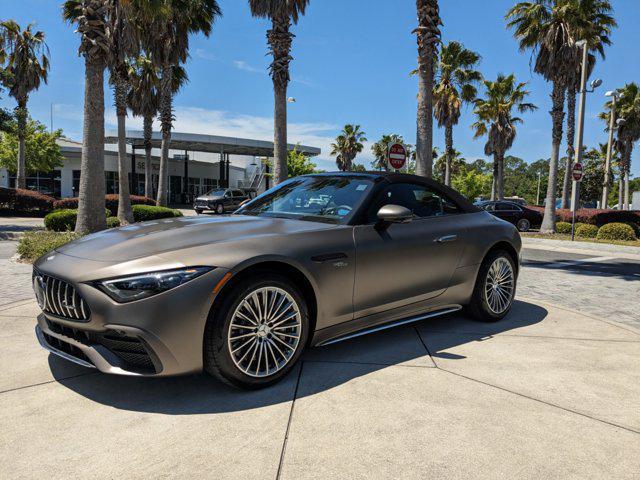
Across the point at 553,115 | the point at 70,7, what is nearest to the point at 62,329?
the point at 70,7

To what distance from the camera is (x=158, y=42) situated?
21.2 meters

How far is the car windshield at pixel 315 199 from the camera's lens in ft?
12.7

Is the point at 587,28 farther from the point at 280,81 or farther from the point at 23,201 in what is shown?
the point at 23,201

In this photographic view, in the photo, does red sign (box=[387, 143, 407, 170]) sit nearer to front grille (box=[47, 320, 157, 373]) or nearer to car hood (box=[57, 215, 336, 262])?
car hood (box=[57, 215, 336, 262])

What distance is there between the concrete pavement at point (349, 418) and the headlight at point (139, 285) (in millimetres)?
742

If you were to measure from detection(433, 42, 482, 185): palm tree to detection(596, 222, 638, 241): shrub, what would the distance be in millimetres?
13720

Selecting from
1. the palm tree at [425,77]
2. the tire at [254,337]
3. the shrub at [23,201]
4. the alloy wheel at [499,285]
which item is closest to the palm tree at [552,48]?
the palm tree at [425,77]

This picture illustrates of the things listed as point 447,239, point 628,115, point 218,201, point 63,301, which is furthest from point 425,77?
point 628,115

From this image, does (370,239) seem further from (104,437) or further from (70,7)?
(70,7)

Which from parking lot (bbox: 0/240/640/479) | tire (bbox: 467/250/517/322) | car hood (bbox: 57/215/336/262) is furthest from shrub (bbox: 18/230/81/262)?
tire (bbox: 467/250/517/322)

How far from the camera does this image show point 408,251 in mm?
3900

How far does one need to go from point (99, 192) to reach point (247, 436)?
445 inches

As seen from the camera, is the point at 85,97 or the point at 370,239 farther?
the point at 85,97

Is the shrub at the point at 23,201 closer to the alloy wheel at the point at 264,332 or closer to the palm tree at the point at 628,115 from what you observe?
the alloy wheel at the point at 264,332
